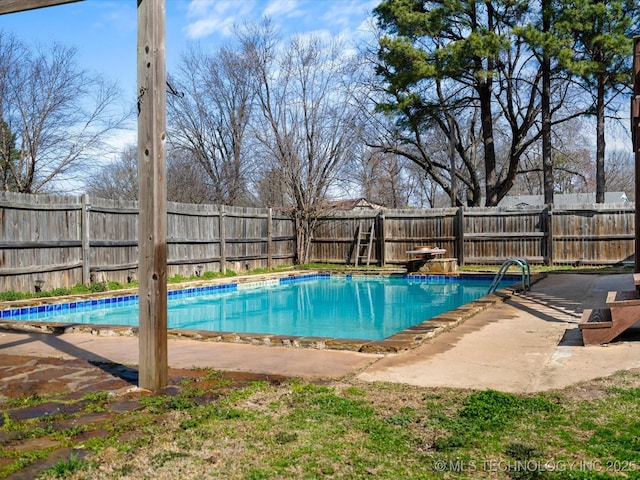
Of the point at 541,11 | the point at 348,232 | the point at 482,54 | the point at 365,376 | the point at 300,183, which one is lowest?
the point at 365,376

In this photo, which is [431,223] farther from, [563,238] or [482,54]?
[482,54]

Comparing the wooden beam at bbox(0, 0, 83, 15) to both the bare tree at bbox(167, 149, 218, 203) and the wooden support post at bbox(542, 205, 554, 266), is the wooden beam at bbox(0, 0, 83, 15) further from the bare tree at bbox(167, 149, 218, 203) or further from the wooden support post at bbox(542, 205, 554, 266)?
the bare tree at bbox(167, 149, 218, 203)

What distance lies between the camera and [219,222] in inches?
570

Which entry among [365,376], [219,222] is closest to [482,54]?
[219,222]

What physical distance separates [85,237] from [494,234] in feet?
34.6

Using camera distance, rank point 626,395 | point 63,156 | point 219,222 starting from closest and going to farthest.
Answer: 1. point 626,395
2. point 219,222
3. point 63,156

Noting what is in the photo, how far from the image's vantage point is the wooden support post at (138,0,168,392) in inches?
144

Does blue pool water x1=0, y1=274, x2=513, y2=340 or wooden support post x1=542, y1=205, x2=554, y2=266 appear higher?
wooden support post x1=542, y1=205, x2=554, y2=266

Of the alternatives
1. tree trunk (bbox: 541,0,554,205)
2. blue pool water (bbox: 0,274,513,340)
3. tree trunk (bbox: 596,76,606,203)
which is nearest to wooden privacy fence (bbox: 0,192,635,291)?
blue pool water (bbox: 0,274,513,340)

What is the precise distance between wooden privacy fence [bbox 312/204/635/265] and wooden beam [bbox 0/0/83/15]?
44.0 ft

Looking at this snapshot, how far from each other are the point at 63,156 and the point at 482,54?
13.2 meters

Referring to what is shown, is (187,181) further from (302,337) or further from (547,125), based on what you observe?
(302,337)

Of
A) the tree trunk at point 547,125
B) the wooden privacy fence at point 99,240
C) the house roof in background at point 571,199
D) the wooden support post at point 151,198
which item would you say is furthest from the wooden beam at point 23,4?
the house roof in background at point 571,199

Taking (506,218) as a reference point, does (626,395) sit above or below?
below
